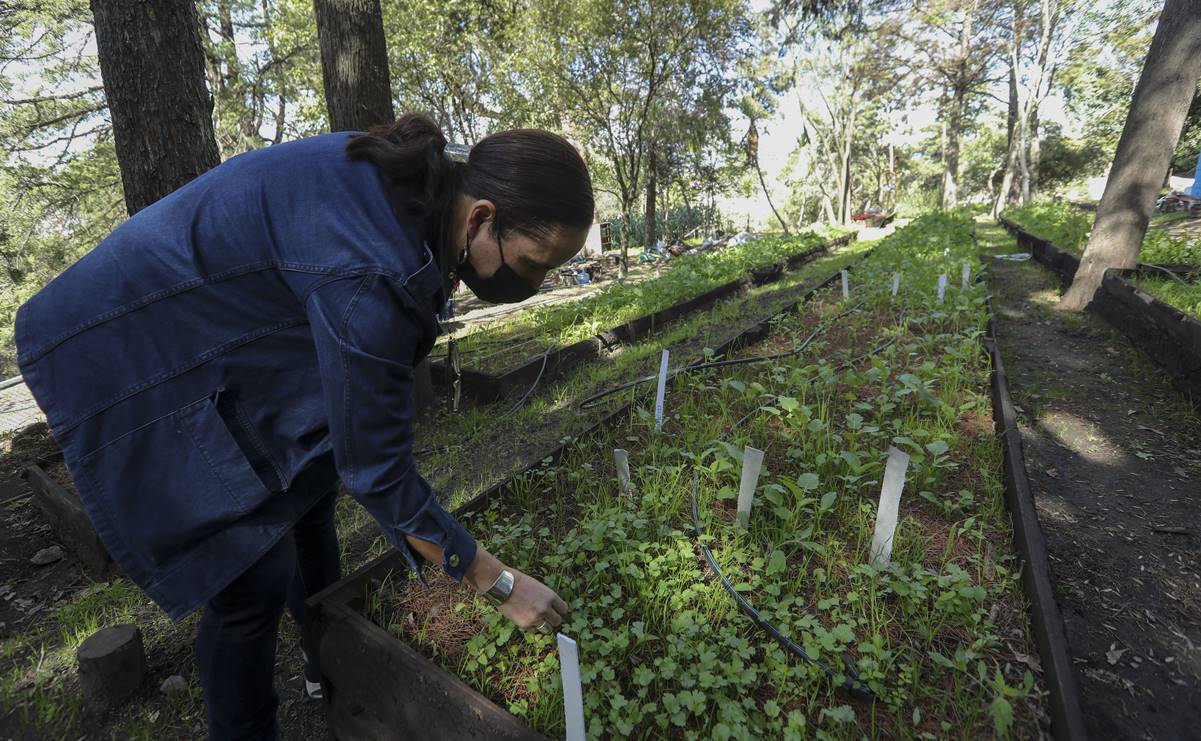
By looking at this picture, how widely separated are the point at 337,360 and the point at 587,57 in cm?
1323

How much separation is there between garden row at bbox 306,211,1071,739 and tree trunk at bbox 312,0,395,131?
262 cm

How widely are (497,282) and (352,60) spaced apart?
302cm

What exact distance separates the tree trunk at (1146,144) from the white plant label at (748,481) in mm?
5792

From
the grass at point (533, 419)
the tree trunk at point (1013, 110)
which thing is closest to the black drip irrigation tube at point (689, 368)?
the grass at point (533, 419)

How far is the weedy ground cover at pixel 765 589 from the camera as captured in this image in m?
1.36

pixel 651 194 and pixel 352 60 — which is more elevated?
pixel 352 60

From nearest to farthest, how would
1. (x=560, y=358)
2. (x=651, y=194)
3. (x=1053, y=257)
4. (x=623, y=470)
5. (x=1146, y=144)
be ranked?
(x=623, y=470)
(x=560, y=358)
(x=1146, y=144)
(x=1053, y=257)
(x=651, y=194)

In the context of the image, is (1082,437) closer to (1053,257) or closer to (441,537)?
(441,537)

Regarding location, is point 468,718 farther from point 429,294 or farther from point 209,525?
point 429,294

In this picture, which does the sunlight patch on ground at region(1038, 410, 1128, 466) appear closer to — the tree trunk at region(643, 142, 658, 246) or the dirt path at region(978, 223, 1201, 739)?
the dirt path at region(978, 223, 1201, 739)

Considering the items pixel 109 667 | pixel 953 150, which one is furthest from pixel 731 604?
pixel 953 150

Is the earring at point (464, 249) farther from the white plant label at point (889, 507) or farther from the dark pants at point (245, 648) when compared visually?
the white plant label at point (889, 507)

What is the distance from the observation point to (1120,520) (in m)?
2.45

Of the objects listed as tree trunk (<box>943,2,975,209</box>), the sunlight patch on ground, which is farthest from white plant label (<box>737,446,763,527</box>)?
tree trunk (<box>943,2,975,209</box>)
